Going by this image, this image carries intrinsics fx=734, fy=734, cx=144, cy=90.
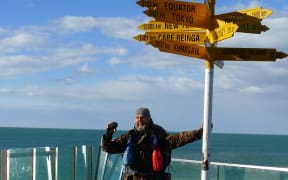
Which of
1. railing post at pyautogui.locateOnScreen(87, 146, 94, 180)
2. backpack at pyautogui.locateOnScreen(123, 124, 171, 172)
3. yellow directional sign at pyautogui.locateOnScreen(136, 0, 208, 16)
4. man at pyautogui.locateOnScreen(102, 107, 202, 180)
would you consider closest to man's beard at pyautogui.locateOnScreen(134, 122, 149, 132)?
man at pyautogui.locateOnScreen(102, 107, 202, 180)

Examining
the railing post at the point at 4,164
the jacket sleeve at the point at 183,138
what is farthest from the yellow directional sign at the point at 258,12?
the railing post at the point at 4,164

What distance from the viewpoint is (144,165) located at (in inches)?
334

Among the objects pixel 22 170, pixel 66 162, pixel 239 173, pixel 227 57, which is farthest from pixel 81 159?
pixel 227 57

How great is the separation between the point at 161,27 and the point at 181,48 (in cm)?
64

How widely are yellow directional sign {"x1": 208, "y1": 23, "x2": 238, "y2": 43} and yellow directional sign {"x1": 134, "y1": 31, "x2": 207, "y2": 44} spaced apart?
0.47 feet

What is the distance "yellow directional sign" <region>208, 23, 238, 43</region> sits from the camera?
762cm

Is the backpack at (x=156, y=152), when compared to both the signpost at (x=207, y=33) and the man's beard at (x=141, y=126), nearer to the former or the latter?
Answer: the man's beard at (x=141, y=126)

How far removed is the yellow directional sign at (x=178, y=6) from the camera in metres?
7.98

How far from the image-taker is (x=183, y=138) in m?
8.43

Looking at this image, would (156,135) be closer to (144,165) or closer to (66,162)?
(144,165)

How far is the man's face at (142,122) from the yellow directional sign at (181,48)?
31.9 inches

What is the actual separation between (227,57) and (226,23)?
0.41 metres

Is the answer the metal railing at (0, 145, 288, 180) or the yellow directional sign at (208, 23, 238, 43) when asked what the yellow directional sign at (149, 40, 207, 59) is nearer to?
the yellow directional sign at (208, 23, 238, 43)

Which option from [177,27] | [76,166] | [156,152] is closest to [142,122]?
[156,152]
